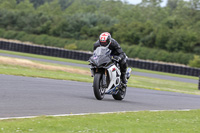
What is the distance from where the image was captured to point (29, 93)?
10.1m

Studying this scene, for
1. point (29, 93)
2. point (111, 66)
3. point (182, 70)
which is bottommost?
point (182, 70)

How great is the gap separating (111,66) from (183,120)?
2787mm

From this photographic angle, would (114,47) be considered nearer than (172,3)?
Yes

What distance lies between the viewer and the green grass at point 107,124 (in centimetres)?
612

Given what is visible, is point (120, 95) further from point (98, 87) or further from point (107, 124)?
point (107, 124)

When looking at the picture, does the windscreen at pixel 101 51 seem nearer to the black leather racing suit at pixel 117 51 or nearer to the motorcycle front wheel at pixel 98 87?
the black leather racing suit at pixel 117 51

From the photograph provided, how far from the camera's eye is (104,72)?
1054 cm

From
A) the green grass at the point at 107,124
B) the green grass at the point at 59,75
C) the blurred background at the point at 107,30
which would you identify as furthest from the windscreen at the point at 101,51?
the blurred background at the point at 107,30

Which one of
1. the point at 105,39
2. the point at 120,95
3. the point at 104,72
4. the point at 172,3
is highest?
the point at 172,3

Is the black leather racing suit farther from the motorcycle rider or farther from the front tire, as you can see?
the front tire

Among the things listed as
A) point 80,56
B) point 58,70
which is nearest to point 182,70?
point 80,56

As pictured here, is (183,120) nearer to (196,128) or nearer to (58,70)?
(196,128)

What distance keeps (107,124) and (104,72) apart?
3.61m

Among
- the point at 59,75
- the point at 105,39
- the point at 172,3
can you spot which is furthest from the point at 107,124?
the point at 172,3
